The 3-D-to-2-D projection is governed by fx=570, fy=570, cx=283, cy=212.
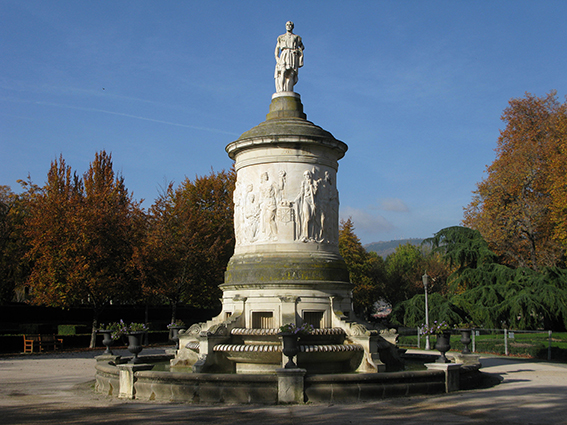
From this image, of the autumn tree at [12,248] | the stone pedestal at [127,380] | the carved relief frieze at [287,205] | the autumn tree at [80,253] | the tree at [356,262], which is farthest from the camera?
the tree at [356,262]

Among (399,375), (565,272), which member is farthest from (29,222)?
(565,272)

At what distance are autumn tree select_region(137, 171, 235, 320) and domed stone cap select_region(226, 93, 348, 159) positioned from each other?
1851cm

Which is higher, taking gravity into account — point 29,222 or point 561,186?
point 561,186

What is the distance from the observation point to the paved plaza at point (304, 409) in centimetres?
1056

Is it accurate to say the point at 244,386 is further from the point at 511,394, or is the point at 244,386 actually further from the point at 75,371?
the point at 75,371

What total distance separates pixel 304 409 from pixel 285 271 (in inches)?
189

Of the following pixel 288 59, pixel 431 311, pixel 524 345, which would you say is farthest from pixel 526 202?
pixel 288 59

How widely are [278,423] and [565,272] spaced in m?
25.9

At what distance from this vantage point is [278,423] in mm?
10266

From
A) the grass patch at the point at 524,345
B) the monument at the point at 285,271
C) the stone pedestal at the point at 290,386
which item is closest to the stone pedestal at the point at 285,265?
the monument at the point at 285,271

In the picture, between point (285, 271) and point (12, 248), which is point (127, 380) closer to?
point (285, 271)

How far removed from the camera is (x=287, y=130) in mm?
16719

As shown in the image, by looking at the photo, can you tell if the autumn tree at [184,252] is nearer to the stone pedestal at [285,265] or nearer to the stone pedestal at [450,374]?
the stone pedestal at [285,265]

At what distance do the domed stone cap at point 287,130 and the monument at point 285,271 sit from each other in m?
0.03
